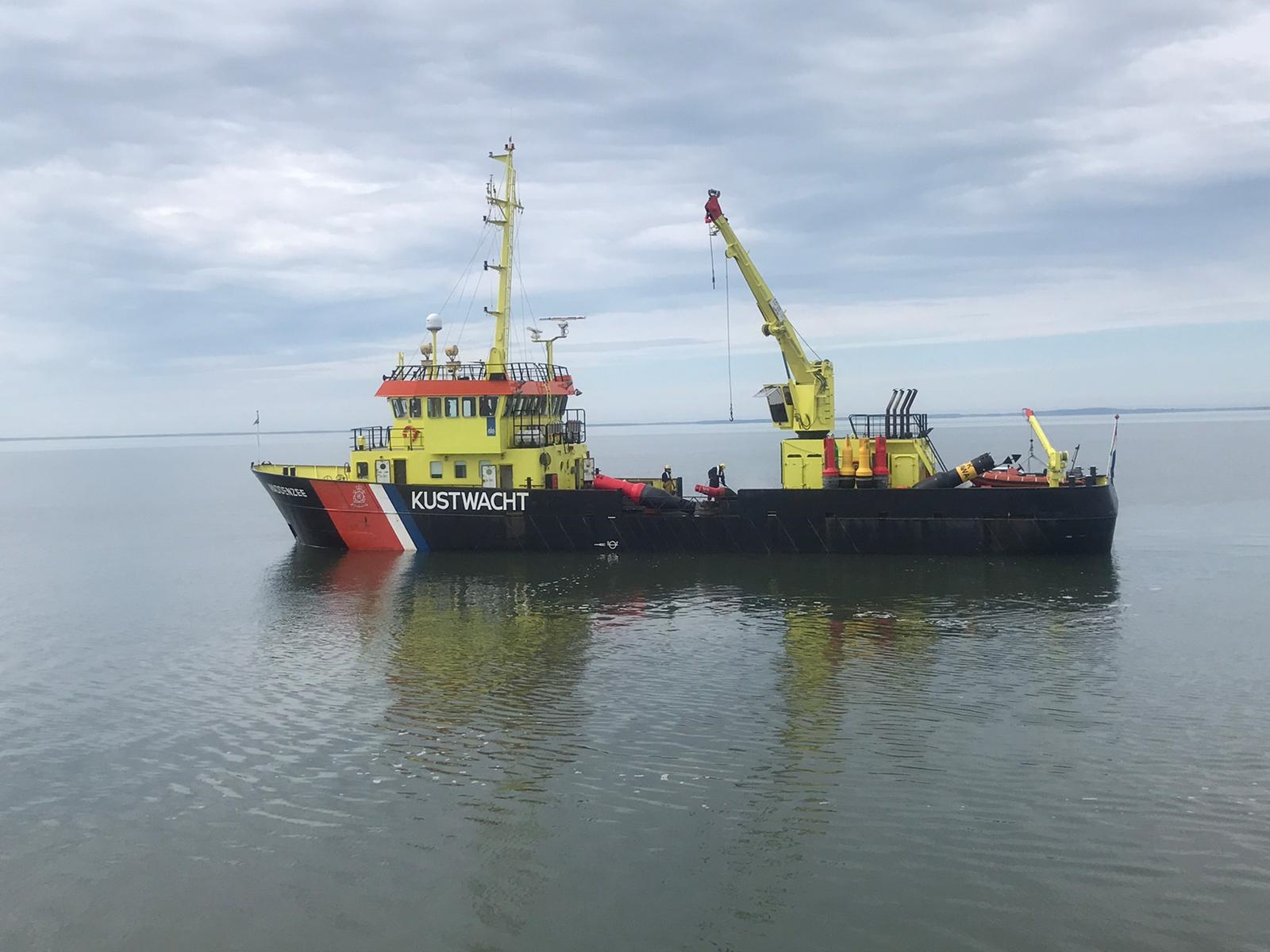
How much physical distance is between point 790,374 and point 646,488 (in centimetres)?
696

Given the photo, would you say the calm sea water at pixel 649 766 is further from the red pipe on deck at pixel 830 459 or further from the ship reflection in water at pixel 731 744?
the red pipe on deck at pixel 830 459

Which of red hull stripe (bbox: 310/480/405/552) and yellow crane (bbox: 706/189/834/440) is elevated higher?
yellow crane (bbox: 706/189/834/440)

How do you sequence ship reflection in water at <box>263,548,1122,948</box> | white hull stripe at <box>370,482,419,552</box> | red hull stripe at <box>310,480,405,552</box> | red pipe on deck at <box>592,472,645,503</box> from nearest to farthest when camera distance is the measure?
ship reflection in water at <box>263,548,1122,948</box> < red pipe on deck at <box>592,472,645,503</box> < white hull stripe at <box>370,482,419,552</box> < red hull stripe at <box>310,480,405,552</box>

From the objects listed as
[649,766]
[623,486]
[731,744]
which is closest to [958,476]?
[623,486]

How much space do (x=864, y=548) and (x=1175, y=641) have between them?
1260 centimetres

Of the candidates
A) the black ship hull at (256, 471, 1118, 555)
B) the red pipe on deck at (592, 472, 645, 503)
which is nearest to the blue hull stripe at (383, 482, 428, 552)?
the black ship hull at (256, 471, 1118, 555)

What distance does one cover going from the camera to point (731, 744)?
51.5ft

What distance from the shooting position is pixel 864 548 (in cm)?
3334

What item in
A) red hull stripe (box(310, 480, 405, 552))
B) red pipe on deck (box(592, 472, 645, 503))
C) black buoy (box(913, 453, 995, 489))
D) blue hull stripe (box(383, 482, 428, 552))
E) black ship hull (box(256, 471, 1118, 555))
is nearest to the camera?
black ship hull (box(256, 471, 1118, 555))

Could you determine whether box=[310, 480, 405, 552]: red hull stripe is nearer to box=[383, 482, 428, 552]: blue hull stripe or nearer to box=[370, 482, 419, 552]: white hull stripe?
box=[370, 482, 419, 552]: white hull stripe

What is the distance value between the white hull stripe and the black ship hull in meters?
0.04

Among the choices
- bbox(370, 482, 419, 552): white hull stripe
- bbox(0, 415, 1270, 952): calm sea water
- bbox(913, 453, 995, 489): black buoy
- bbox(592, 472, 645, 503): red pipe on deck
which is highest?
bbox(913, 453, 995, 489): black buoy

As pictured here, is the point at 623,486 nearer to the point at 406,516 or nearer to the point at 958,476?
the point at 406,516

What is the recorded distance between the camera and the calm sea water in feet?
35.1
